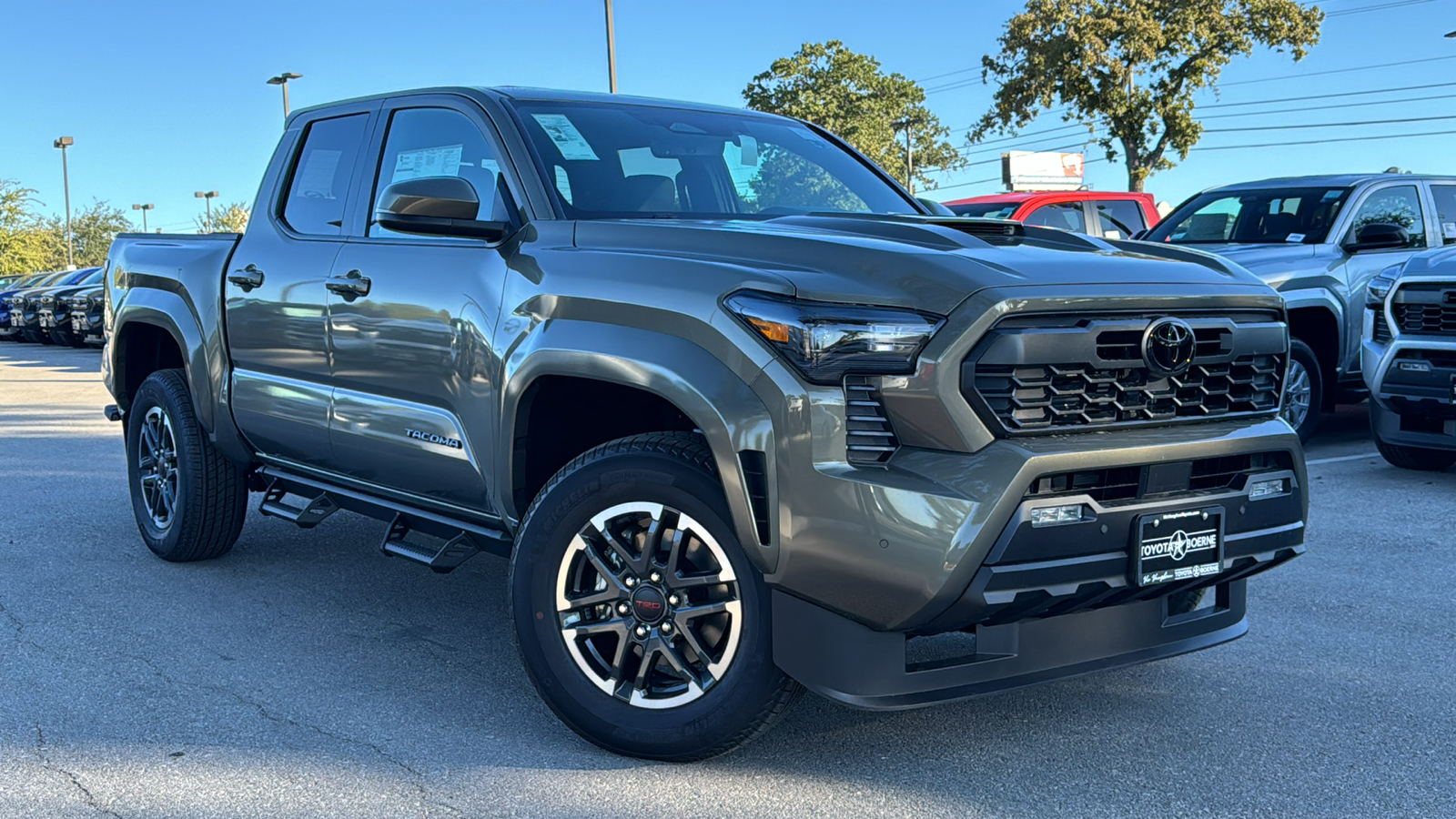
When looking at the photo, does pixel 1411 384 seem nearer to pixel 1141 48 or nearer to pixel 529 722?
pixel 529 722

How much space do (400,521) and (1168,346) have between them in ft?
8.61

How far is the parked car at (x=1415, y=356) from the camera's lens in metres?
7.34

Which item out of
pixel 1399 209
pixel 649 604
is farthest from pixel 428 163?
pixel 1399 209

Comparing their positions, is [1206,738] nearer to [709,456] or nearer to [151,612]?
[709,456]

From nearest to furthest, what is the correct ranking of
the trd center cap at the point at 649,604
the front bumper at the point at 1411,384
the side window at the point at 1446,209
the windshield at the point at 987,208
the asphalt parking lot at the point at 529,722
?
the asphalt parking lot at the point at 529,722, the trd center cap at the point at 649,604, the front bumper at the point at 1411,384, the side window at the point at 1446,209, the windshield at the point at 987,208

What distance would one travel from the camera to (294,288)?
4879 millimetres

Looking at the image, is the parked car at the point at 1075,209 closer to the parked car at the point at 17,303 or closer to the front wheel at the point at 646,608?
the front wheel at the point at 646,608

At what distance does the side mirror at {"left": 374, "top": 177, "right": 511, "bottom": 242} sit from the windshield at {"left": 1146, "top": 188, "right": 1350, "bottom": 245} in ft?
24.2

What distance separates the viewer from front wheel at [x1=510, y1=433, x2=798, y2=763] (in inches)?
132

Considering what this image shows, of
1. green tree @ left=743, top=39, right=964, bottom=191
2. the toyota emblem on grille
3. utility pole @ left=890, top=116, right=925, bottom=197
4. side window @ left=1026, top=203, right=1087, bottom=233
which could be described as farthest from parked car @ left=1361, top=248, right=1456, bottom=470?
green tree @ left=743, top=39, right=964, bottom=191

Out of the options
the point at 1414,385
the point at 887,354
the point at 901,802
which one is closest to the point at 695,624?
the point at 901,802

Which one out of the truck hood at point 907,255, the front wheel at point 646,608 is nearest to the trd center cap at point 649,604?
the front wheel at point 646,608

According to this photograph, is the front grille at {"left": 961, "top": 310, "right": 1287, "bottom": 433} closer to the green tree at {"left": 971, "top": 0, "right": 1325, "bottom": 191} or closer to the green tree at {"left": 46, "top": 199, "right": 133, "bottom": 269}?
the green tree at {"left": 971, "top": 0, "right": 1325, "bottom": 191}

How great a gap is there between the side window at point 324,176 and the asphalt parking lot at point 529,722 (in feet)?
4.92
